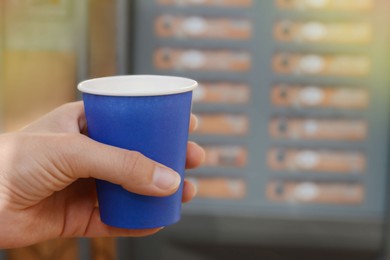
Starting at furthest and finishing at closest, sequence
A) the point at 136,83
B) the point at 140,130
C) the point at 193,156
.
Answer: the point at 193,156 < the point at 136,83 < the point at 140,130

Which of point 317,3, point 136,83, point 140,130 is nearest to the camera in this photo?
point 140,130

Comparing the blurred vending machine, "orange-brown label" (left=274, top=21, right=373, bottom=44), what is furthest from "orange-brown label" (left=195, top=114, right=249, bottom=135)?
"orange-brown label" (left=274, top=21, right=373, bottom=44)

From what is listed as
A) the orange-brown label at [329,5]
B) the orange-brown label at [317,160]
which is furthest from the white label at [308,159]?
the orange-brown label at [329,5]

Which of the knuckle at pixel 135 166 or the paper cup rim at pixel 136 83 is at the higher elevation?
the paper cup rim at pixel 136 83

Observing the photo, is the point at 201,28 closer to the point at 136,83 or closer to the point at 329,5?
the point at 329,5

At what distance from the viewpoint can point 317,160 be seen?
1.82m

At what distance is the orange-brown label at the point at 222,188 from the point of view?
184cm

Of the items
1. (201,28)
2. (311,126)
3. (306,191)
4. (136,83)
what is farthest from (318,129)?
(136,83)

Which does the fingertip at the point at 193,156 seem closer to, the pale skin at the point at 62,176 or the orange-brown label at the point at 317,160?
the pale skin at the point at 62,176

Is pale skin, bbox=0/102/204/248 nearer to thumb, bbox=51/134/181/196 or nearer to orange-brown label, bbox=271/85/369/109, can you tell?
thumb, bbox=51/134/181/196

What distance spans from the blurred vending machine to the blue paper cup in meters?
0.70

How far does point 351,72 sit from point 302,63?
13 cm

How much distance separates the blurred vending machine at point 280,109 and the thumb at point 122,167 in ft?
2.49

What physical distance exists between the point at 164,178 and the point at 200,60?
2.72 ft
